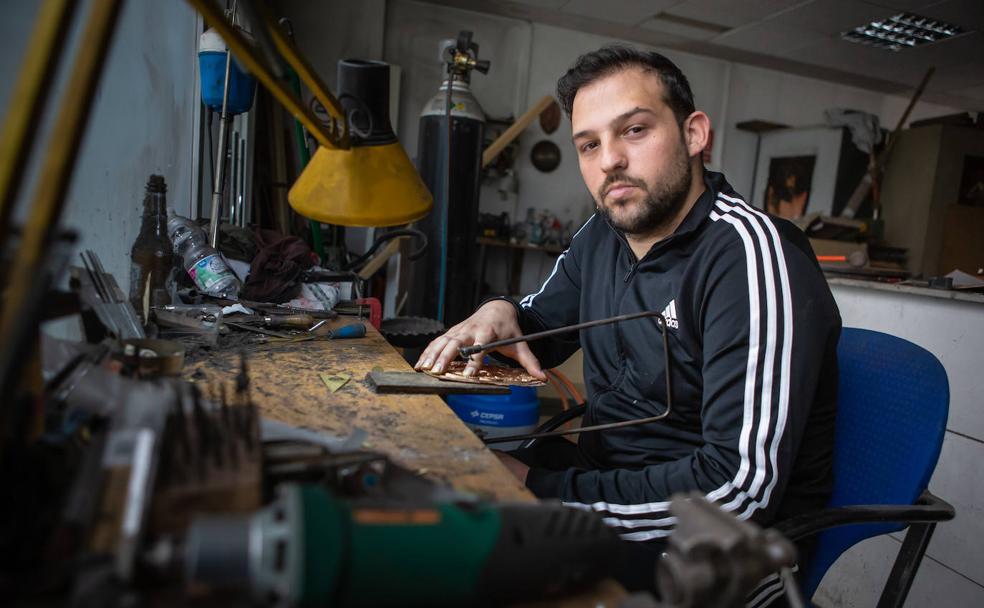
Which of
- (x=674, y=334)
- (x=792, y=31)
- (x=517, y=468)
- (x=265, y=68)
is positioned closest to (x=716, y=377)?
(x=674, y=334)

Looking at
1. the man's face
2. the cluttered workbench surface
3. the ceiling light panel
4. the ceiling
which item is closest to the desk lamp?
the cluttered workbench surface

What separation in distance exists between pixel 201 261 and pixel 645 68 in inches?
47.2

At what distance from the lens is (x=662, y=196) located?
3.86 feet

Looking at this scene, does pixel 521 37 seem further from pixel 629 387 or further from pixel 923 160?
pixel 629 387

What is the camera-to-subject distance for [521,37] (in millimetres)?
5438

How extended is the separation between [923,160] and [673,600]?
6.02m

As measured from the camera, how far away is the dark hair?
1195 mm

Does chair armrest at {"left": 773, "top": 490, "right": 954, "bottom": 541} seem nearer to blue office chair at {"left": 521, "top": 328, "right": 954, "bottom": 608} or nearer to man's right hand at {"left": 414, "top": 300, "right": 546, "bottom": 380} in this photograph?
blue office chair at {"left": 521, "top": 328, "right": 954, "bottom": 608}

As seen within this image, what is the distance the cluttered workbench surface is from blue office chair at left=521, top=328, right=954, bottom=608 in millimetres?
477

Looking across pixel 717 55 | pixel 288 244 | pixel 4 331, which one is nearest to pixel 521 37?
pixel 717 55

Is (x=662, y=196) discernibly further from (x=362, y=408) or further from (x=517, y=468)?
(x=362, y=408)

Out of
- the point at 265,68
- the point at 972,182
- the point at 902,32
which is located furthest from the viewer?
the point at 972,182

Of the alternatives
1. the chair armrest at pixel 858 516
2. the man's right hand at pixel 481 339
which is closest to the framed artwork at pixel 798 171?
the man's right hand at pixel 481 339

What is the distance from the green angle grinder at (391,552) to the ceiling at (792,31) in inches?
190
